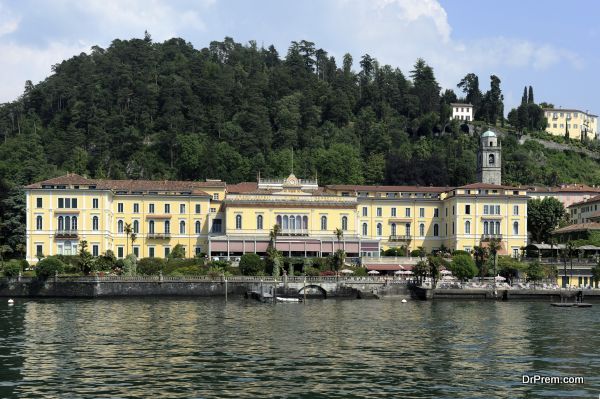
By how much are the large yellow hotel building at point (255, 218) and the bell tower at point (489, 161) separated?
16.1m

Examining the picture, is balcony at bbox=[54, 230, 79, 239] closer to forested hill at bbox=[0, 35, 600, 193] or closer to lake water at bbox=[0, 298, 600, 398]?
forested hill at bbox=[0, 35, 600, 193]

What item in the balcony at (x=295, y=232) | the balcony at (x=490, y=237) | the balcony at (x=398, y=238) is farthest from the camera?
the balcony at (x=398, y=238)

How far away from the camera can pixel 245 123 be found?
132750 millimetres

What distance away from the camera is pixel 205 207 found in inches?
3529

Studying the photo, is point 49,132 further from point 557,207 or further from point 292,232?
point 557,207

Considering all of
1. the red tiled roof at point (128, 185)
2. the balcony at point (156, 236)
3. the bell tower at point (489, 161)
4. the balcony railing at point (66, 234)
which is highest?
the bell tower at point (489, 161)

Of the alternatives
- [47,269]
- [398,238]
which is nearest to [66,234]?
[47,269]

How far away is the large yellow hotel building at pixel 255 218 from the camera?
85.0 metres

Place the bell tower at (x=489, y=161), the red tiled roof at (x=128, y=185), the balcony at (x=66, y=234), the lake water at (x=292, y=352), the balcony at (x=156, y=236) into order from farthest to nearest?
1. the bell tower at (x=489, y=161)
2. the balcony at (x=156, y=236)
3. the red tiled roof at (x=128, y=185)
4. the balcony at (x=66, y=234)
5. the lake water at (x=292, y=352)

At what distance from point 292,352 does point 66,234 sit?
170 feet

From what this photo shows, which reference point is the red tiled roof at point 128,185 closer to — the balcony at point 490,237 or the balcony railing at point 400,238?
the balcony railing at point 400,238

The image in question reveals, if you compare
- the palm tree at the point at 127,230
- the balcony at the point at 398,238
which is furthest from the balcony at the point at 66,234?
the balcony at the point at 398,238

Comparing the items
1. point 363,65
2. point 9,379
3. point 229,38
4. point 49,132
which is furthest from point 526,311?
point 229,38

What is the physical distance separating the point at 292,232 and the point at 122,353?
51449mm
